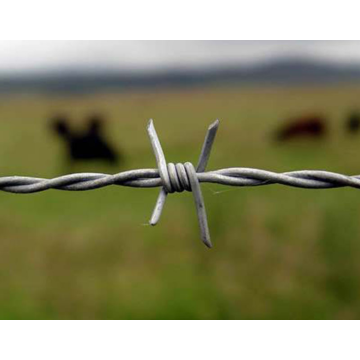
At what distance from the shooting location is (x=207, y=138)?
0.50 metres

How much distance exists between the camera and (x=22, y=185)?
0.53 meters

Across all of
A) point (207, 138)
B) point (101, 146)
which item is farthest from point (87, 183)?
point (101, 146)

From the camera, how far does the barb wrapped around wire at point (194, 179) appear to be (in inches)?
19.3

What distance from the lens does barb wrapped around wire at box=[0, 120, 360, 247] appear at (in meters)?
0.49

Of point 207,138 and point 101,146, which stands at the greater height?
point 207,138

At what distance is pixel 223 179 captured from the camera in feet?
1.65

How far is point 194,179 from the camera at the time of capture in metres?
0.49

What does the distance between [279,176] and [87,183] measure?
0.23 meters

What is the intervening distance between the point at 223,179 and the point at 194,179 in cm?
4

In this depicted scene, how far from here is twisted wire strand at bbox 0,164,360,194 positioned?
501mm

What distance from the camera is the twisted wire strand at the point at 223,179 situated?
0.50m

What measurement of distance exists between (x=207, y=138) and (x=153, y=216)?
112mm

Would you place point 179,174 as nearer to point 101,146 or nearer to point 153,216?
point 153,216

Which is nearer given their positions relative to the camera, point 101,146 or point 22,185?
point 22,185
